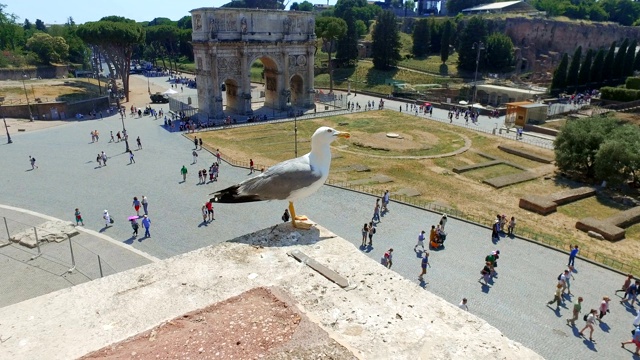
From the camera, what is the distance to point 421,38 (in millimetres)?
75938

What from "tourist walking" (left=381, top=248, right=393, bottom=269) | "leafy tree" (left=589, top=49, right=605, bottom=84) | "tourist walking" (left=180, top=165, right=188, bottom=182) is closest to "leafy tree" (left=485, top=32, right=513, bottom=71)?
"leafy tree" (left=589, top=49, right=605, bottom=84)

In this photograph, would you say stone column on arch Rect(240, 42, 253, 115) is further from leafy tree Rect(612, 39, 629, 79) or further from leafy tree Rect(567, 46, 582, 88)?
leafy tree Rect(612, 39, 629, 79)

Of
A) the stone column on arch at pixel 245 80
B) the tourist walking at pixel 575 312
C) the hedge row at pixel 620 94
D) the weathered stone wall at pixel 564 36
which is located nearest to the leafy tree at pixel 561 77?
the hedge row at pixel 620 94

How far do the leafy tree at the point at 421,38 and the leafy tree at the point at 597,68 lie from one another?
29852 millimetres

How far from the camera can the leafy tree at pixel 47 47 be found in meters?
62.9

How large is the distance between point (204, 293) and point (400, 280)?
107 inches

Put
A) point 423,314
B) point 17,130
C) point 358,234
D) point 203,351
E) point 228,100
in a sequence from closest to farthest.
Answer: point 203,351, point 423,314, point 358,234, point 17,130, point 228,100

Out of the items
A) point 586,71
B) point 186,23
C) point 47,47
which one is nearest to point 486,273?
point 586,71

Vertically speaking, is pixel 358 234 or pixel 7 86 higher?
pixel 7 86

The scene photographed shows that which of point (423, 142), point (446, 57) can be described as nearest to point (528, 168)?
point (423, 142)

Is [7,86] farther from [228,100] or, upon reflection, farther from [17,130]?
[228,100]

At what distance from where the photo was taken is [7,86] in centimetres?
4975

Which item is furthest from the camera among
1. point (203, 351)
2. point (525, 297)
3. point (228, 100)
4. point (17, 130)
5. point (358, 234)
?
point (228, 100)

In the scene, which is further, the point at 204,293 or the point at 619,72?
the point at 619,72
